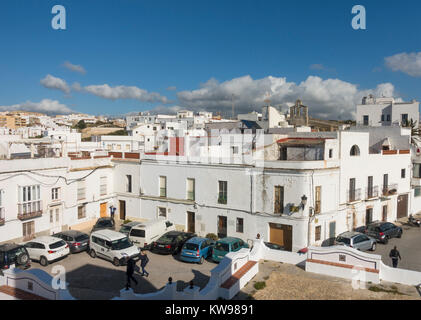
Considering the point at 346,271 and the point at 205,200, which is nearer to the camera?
the point at 346,271

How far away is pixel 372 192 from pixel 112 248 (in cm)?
2115

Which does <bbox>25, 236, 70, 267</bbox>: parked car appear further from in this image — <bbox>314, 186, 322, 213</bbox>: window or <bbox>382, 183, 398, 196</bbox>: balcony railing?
<bbox>382, 183, 398, 196</bbox>: balcony railing

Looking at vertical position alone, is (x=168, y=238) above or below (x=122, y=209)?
below

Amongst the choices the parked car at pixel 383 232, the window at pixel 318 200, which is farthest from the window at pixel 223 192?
the parked car at pixel 383 232

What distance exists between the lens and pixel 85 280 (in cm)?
1777

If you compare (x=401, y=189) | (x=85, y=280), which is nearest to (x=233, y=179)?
(x=85, y=280)

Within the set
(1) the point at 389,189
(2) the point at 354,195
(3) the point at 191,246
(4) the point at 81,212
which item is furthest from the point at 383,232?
(4) the point at 81,212

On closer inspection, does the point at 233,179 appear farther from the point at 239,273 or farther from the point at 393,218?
the point at 393,218

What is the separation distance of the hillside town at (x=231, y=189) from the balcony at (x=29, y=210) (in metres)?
0.07

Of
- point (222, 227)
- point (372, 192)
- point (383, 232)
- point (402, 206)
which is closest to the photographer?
point (383, 232)

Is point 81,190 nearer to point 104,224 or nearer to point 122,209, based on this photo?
point 104,224

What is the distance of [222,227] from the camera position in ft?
84.1

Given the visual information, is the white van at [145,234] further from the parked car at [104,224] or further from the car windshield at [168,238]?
the parked car at [104,224]
